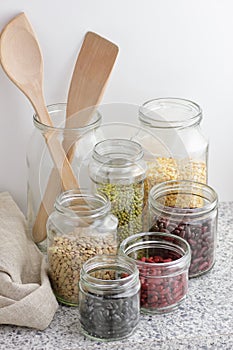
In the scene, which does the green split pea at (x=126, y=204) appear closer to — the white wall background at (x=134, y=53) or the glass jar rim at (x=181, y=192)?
the glass jar rim at (x=181, y=192)

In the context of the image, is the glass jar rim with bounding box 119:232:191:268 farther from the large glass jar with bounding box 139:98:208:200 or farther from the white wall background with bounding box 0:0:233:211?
the white wall background with bounding box 0:0:233:211

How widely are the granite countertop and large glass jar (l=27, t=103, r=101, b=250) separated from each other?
22 centimetres

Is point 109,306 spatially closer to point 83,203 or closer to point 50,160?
point 83,203

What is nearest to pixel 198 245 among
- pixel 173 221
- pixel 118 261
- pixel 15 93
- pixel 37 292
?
pixel 173 221

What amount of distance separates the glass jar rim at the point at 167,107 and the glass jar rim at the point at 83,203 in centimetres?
20

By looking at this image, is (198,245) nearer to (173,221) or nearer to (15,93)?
(173,221)

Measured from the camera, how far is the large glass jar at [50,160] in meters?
1.41

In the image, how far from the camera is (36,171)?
144cm

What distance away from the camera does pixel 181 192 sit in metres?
1.43

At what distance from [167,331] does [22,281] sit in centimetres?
28

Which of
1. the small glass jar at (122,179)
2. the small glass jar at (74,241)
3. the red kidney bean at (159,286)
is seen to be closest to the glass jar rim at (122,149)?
the small glass jar at (122,179)

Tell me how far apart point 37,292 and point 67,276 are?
0.07 meters

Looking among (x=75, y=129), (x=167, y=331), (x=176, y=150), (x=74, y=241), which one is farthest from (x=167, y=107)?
(x=167, y=331)

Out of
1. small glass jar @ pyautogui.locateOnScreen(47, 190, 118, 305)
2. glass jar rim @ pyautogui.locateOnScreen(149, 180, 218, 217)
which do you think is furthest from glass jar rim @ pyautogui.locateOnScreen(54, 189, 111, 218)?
glass jar rim @ pyautogui.locateOnScreen(149, 180, 218, 217)
